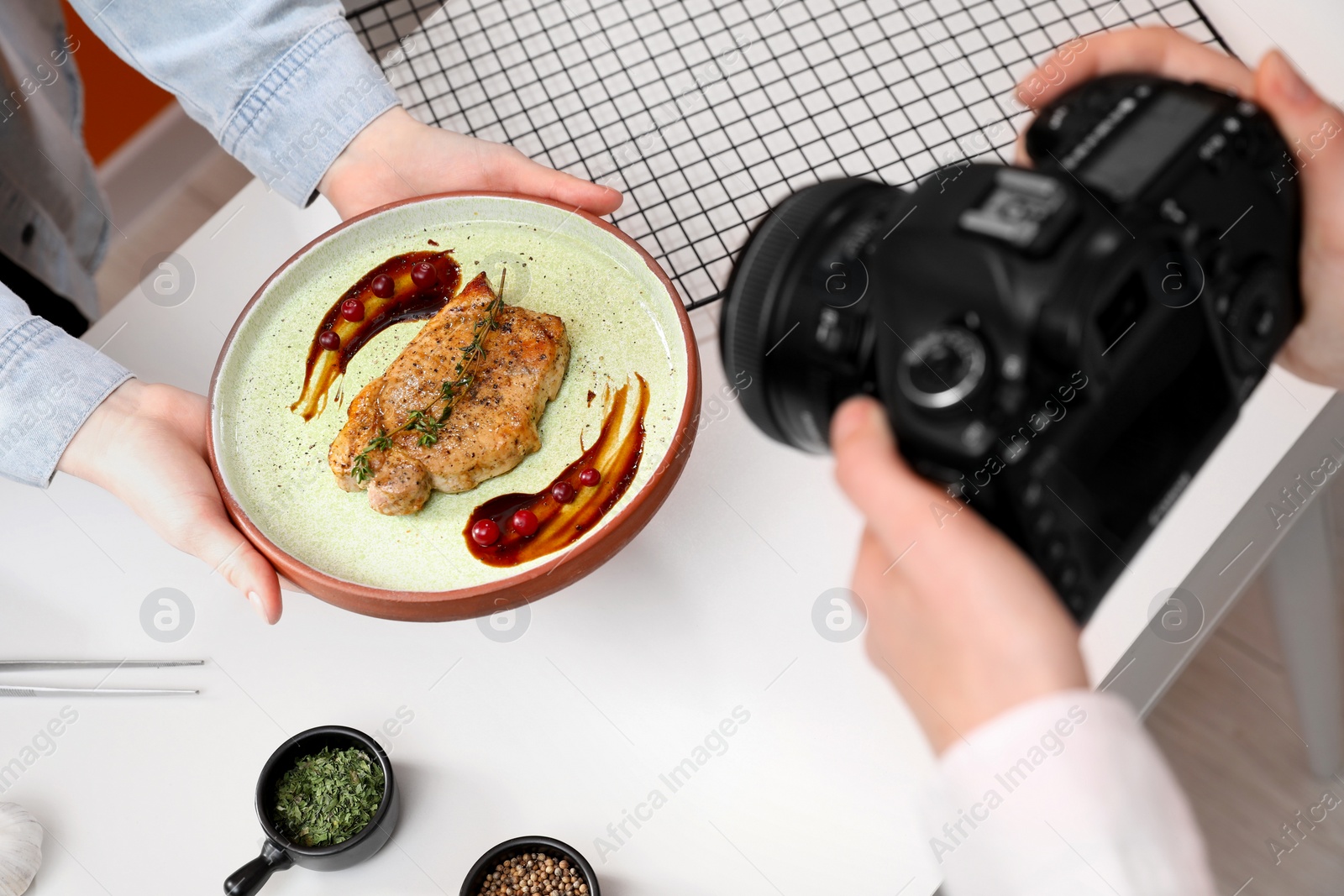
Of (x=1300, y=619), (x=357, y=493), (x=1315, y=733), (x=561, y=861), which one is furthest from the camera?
(x=1315, y=733)

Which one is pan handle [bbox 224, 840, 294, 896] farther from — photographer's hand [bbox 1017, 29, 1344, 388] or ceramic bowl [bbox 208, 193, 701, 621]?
photographer's hand [bbox 1017, 29, 1344, 388]

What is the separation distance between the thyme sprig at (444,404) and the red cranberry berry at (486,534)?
8 centimetres

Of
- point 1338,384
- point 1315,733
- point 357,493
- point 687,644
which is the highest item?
point 357,493

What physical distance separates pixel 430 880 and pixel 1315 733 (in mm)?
1152

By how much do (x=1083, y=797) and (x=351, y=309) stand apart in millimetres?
706

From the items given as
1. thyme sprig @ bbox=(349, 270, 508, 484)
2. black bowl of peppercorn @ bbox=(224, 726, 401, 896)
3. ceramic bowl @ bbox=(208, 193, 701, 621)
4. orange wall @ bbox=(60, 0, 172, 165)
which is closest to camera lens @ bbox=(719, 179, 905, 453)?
ceramic bowl @ bbox=(208, 193, 701, 621)

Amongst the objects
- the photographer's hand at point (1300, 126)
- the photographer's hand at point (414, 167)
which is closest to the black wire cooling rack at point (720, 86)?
the photographer's hand at point (414, 167)

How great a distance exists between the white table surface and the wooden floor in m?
0.69

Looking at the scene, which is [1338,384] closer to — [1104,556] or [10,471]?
[1104,556]

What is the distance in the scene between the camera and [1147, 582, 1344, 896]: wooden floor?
1.35 metres

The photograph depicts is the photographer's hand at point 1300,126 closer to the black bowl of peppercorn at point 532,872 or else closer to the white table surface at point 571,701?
the white table surface at point 571,701

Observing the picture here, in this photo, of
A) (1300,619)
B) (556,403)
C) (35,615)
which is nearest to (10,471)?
(35,615)

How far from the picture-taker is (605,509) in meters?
0.82

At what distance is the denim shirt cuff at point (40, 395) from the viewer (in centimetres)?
88
